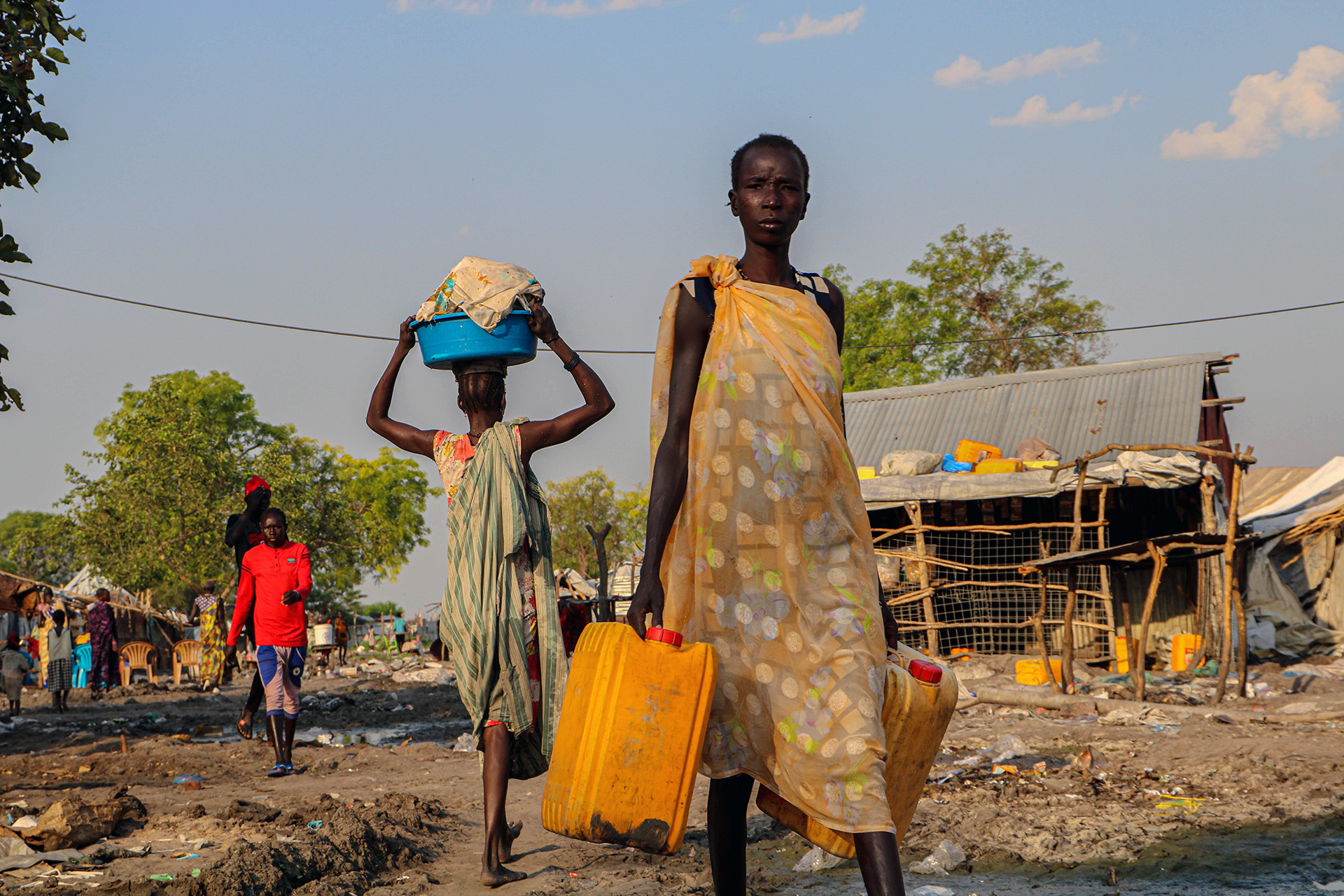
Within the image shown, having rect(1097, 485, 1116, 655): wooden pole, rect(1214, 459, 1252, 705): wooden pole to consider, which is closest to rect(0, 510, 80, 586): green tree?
rect(1097, 485, 1116, 655): wooden pole

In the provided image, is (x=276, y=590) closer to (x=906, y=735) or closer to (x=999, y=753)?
(x=999, y=753)

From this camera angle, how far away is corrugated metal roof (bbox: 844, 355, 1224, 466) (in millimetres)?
17234

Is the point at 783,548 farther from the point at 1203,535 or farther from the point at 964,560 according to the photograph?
the point at 964,560

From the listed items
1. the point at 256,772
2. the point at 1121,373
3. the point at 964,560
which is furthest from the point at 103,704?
the point at 1121,373

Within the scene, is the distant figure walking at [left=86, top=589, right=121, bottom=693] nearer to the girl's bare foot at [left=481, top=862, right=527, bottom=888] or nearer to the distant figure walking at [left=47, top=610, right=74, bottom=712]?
the distant figure walking at [left=47, top=610, right=74, bottom=712]

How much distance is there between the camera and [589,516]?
54.2 metres

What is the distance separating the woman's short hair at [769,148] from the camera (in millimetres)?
2717

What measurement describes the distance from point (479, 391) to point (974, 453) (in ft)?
44.4

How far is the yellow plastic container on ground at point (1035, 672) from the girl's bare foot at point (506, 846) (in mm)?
9710

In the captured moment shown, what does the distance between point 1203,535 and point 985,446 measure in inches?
272

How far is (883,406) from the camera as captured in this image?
21422 mm

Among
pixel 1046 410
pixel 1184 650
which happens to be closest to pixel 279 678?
pixel 1184 650

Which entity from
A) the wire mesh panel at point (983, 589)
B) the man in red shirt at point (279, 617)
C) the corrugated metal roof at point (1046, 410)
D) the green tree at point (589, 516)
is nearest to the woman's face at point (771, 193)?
the man in red shirt at point (279, 617)

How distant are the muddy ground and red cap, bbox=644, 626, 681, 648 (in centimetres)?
150
